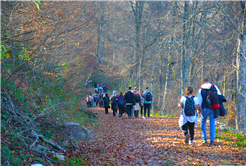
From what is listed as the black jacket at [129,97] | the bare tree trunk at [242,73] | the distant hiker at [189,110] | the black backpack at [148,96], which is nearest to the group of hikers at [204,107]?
the distant hiker at [189,110]

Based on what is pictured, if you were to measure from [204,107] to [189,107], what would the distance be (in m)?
0.46

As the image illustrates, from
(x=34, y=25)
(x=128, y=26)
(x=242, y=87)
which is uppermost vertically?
(x=128, y=26)

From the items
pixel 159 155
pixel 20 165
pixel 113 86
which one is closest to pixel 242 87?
pixel 159 155

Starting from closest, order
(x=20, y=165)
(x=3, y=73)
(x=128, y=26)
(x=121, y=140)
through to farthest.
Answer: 1. (x=20, y=165)
2. (x=3, y=73)
3. (x=121, y=140)
4. (x=128, y=26)

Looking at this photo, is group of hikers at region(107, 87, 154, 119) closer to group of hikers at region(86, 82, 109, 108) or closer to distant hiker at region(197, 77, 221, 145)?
distant hiker at region(197, 77, 221, 145)

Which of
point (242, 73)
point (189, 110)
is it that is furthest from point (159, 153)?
point (242, 73)

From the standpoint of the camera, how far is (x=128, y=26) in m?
22.3

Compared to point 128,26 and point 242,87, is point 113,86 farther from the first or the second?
point 242,87

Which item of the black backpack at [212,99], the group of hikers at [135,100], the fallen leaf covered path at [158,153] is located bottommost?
the fallen leaf covered path at [158,153]

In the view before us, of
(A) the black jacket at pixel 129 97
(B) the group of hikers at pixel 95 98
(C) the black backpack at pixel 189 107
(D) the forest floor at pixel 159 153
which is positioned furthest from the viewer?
(B) the group of hikers at pixel 95 98

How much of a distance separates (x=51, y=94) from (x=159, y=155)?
6.75m

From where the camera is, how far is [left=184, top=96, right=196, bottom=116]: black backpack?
6761mm

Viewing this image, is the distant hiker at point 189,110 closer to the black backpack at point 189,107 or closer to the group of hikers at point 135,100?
the black backpack at point 189,107

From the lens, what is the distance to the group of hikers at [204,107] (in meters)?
6.59
